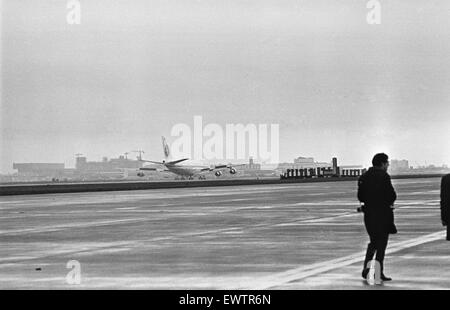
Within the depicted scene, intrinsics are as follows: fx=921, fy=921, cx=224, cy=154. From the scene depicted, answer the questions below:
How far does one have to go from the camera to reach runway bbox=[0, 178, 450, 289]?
15.5m

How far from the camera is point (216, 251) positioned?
69.1 feet

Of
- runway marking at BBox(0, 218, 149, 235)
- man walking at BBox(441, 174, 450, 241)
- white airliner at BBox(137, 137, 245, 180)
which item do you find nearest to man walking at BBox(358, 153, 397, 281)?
man walking at BBox(441, 174, 450, 241)

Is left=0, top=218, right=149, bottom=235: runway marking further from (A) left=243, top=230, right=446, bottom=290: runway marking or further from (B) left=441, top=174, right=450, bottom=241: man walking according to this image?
(B) left=441, top=174, right=450, bottom=241: man walking

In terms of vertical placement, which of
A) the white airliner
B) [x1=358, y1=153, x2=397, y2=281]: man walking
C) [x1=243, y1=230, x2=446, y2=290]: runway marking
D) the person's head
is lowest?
[x1=243, y1=230, x2=446, y2=290]: runway marking

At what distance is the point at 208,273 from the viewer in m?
16.6

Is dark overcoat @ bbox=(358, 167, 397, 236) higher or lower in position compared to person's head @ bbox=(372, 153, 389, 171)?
lower

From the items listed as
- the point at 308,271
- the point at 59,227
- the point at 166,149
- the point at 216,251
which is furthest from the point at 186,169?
the point at 308,271

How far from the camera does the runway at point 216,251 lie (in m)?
15.5

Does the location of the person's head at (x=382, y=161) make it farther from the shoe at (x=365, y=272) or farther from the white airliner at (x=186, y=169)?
the white airliner at (x=186, y=169)

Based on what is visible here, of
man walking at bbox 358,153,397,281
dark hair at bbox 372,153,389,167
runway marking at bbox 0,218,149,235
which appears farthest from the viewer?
runway marking at bbox 0,218,149,235

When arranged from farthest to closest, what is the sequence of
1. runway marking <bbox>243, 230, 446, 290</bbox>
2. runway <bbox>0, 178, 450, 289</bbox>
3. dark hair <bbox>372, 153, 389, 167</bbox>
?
dark hair <bbox>372, 153, 389, 167</bbox> → runway <bbox>0, 178, 450, 289</bbox> → runway marking <bbox>243, 230, 446, 290</bbox>

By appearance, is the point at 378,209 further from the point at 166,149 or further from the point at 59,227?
the point at 166,149
